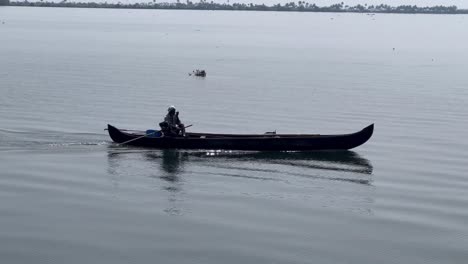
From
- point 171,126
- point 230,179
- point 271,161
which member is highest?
A: point 171,126

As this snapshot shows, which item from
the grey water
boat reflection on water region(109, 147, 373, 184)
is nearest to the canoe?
boat reflection on water region(109, 147, 373, 184)

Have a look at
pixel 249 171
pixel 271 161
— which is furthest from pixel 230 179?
pixel 271 161

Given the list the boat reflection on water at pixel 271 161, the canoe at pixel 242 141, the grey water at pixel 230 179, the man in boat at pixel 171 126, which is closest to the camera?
the grey water at pixel 230 179

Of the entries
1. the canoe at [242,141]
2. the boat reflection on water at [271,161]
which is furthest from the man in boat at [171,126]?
the boat reflection on water at [271,161]

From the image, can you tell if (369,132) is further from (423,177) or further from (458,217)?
(458,217)

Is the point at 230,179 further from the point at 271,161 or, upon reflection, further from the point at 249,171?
the point at 271,161

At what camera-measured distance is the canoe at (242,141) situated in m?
31.6

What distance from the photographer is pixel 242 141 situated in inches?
1248

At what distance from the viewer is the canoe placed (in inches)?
1246

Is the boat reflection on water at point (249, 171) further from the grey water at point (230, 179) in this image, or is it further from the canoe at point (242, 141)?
the canoe at point (242, 141)

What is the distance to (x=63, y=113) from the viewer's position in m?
41.1

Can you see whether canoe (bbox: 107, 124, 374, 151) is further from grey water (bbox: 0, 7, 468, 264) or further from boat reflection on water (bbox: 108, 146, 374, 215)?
grey water (bbox: 0, 7, 468, 264)

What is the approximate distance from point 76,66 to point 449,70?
33350mm

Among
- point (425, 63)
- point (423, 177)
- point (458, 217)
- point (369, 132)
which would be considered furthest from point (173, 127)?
point (425, 63)
